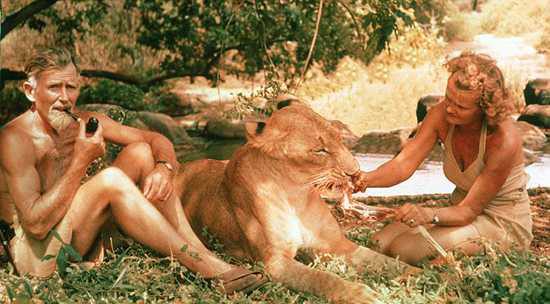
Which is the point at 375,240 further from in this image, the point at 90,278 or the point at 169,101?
the point at 169,101

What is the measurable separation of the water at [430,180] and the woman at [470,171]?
3.40 meters

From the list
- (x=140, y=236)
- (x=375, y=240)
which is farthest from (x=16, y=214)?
(x=375, y=240)

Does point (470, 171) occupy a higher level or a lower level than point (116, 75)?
higher

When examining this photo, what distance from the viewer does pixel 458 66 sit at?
4.84 metres

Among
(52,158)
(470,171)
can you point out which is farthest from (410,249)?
(52,158)

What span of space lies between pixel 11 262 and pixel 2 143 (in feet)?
2.15

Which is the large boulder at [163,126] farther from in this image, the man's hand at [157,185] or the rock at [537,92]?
the man's hand at [157,185]

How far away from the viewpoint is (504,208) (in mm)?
5074

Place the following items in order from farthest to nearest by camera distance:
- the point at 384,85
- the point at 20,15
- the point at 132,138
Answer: the point at 384,85
the point at 20,15
the point at 132,138

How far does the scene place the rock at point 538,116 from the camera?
11266 mm

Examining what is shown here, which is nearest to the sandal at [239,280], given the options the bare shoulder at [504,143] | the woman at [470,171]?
the woman at [470,171]

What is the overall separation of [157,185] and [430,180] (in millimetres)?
5414

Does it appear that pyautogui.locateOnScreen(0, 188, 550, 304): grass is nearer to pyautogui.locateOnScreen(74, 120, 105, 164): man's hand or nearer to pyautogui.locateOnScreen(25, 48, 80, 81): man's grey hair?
pyautogui.locateOnScreen(74, 120, 105, 164): man's hand

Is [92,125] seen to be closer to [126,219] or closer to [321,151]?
[126,219]
